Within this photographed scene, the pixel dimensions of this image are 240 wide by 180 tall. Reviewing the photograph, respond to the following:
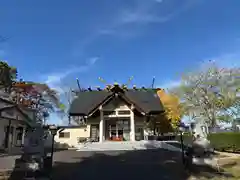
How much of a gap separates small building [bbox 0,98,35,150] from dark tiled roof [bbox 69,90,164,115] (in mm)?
6910

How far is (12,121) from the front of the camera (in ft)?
86.3

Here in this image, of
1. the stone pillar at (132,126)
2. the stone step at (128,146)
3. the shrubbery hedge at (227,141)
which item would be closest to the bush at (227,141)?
the shrubbery hedge at (227,141)

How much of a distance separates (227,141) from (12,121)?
23.0 metres

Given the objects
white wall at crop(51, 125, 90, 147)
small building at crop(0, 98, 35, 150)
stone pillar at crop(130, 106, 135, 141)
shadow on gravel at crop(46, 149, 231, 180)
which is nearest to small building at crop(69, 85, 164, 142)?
stone pillar at crop(130, 106, 135, 141)

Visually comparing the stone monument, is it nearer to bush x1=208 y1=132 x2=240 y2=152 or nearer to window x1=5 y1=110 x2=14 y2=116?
window x1=5 y1=110 x2=14 y2=116

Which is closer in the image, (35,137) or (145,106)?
(35,137)

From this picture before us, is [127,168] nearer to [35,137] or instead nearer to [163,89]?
[35,137]

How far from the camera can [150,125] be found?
36.2 meters

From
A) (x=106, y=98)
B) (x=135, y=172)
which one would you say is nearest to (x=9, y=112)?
(x=135, y=172)

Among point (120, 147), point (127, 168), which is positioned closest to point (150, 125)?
point (120, 147)

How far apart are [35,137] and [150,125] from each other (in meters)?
27.9

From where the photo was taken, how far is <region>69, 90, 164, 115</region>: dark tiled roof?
2766 cm

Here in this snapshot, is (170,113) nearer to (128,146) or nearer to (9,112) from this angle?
(128,146)

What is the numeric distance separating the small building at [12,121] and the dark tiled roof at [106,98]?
691 centimetres
